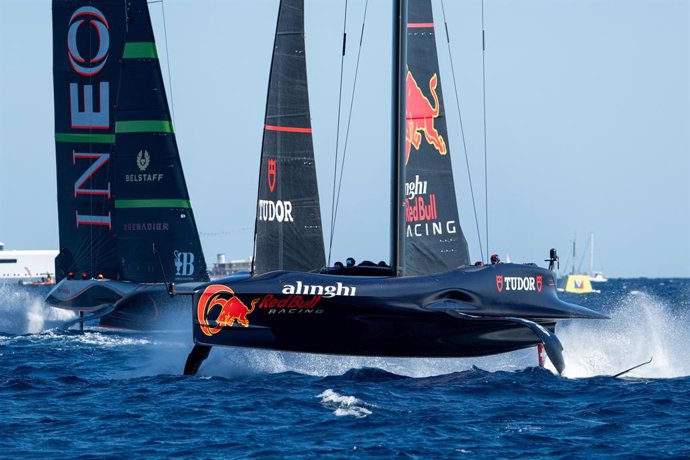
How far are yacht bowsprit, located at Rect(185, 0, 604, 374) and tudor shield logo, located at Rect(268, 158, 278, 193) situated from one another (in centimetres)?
2

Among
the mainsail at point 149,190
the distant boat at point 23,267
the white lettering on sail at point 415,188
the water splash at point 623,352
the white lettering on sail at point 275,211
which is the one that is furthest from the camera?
the distant boat at point 23,267

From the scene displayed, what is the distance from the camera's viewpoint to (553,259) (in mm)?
21203

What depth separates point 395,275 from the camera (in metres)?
19.6

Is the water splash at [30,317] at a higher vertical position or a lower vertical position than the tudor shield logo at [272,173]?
lower

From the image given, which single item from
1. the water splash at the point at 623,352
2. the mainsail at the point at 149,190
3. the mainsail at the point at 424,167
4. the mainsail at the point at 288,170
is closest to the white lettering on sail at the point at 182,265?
the mainsail at the point at 149,190

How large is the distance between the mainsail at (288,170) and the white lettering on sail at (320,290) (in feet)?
5.51

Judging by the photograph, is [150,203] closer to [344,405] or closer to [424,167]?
[424,167]

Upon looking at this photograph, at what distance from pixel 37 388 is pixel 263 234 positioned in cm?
414

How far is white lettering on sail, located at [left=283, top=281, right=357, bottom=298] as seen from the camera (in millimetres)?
18297

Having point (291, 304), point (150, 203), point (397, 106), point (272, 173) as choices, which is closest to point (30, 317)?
point (150, 203)

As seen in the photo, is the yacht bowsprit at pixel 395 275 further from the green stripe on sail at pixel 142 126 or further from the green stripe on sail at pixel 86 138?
the green stripe on sail at pixel 86 138

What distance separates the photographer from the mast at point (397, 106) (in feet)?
64.7

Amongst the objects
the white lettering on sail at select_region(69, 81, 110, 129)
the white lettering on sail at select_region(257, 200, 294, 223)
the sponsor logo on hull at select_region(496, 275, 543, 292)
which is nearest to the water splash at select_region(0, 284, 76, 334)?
the white lettering on sail at select_region(69, 81, 110, 129)

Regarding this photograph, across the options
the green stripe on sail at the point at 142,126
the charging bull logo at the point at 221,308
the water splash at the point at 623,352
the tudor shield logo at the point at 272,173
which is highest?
Answer: the green stripe on sail at the point at 142,126
